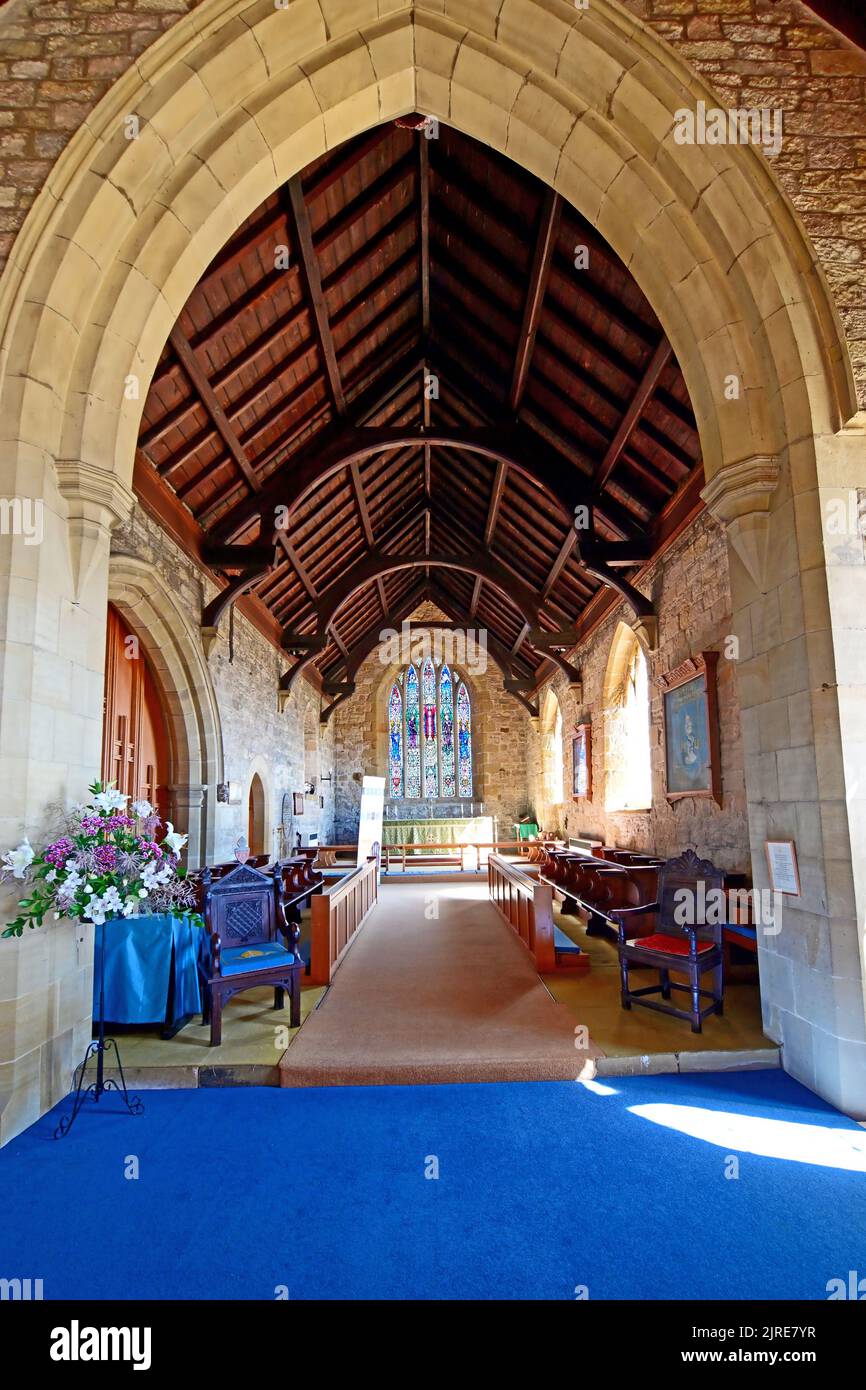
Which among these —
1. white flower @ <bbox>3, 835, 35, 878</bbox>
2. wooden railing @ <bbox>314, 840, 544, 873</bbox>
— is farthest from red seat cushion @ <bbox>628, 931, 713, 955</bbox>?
wooden railing @ <bbox>314, 840, 544, 873</bbox>

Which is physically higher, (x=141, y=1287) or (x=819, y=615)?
(x=819, y=615)

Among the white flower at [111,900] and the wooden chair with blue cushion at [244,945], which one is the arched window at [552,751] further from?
the white flower at [111,900]

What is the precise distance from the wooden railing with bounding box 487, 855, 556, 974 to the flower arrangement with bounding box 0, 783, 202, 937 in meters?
2.48

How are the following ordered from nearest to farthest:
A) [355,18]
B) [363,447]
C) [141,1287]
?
[141,1287] < [355,18] < [363,447]

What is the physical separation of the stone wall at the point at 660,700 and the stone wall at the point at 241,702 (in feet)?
13.3

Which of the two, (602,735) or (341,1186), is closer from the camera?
(341,1186)

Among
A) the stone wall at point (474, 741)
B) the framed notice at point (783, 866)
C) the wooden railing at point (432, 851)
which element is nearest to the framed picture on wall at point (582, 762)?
the wooden railing at point (432, 851)

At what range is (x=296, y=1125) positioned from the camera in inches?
97.1

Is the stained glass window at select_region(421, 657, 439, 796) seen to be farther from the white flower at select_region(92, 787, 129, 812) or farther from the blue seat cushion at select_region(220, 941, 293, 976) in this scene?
the white flower at select_region(92, 787, 129, 812)

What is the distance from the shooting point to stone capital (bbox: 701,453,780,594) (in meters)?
→ 2.94
